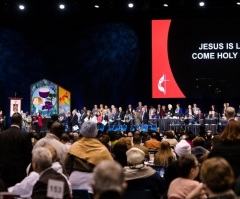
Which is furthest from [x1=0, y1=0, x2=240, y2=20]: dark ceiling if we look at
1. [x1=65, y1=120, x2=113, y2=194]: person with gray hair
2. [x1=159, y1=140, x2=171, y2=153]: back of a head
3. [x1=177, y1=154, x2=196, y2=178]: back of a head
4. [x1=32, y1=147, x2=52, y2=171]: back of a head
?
[x1=32, y1=147, x2=52, y2=171]: back of a head

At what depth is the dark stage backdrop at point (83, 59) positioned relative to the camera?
83.0ft

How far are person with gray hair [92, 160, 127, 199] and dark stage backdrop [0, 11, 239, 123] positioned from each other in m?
A: 22.3

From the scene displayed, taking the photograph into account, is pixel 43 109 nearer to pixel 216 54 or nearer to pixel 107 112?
pixel 107 112

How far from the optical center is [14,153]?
6090mm

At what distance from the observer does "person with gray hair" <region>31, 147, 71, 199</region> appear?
3.94 meters

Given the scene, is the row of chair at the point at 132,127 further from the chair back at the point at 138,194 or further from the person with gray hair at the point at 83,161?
the chair back at the point at 138,194

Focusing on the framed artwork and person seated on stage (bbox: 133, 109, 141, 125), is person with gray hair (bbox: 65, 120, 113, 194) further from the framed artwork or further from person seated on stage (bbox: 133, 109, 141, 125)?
the framed artwork

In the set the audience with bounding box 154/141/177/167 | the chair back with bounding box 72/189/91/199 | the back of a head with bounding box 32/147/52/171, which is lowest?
the chair back with bounding box 72/189/91/199

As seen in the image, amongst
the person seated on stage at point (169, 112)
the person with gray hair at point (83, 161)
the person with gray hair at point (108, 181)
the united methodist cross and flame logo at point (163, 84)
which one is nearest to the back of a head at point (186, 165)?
the person with gray hair at point (83, 161)

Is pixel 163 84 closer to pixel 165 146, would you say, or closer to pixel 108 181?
pixel 165 146

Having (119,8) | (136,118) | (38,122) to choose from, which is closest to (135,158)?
(136,118)

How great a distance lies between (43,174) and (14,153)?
2160 mm

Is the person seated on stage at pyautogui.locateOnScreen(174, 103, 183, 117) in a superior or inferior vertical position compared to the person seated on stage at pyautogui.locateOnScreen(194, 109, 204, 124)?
superior

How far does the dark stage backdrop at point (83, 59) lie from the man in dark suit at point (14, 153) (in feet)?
61.7
